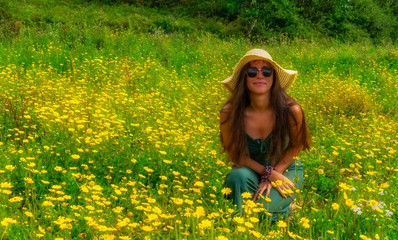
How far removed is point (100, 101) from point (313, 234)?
3062mm

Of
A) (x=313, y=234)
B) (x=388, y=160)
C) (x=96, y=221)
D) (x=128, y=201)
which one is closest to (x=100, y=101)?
(x=128, y=201)

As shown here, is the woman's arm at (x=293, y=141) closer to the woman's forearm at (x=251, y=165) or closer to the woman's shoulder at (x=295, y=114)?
the woman's shoulder at (x=295, y=114)

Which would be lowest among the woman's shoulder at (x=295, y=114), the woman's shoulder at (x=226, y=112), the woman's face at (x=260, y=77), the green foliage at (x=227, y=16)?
the green foliage at (x=227, y=16)

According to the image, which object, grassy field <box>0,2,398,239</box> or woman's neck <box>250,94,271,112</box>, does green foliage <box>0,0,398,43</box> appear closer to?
grassy field <box>0,2,398,239</box>

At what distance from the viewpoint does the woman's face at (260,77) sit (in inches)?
111

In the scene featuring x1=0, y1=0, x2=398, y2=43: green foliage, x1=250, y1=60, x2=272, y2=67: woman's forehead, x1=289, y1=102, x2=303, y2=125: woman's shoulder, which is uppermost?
x1=250, y1=60, x2=272, y2=67: woman's forehead

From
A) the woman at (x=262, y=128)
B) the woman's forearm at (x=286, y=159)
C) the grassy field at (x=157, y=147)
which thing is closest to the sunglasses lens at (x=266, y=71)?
the woman at (x=262, y=128)

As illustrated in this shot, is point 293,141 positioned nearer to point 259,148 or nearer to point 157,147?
point 259,148

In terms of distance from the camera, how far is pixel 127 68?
652cm

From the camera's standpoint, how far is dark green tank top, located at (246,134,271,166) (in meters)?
2.98

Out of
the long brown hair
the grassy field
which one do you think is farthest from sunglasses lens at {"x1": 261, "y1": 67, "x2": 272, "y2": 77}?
the grassy field

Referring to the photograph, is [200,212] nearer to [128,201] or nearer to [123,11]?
[128,201]

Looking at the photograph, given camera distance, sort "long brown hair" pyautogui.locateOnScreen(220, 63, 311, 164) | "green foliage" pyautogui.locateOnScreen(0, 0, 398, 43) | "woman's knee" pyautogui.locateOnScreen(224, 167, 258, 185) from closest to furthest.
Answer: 1. "woman's knee" pyautogui.locateOnScreen(224, 167, 258, 185)
2. "long brown hair" pyautogui.locateOnScreen(220, 63, 311, 164)
3. "green foliage" pyautogui.locateOnScreen(0, 0, 398, 43)

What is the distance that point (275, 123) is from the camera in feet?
9.48
